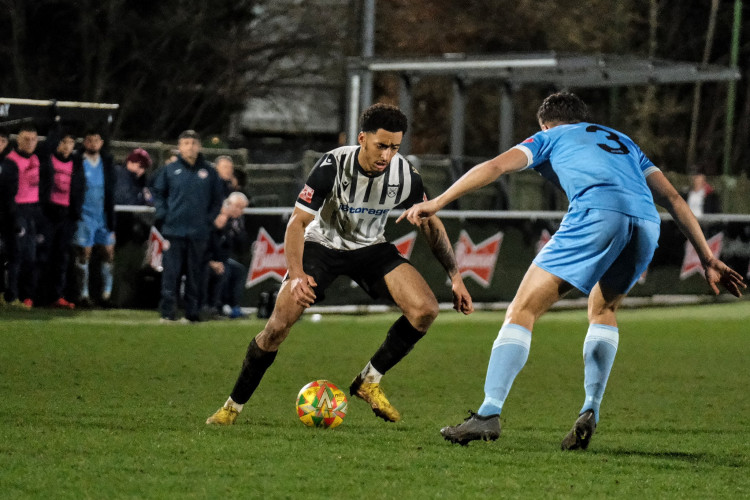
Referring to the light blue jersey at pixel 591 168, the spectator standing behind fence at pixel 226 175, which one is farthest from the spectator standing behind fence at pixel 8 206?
the light blue jersey at pixel 591 168

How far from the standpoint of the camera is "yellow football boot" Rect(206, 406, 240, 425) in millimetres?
7578

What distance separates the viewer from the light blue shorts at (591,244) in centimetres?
679

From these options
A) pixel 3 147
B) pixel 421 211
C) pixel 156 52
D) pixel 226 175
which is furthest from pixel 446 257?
pixel 156 52

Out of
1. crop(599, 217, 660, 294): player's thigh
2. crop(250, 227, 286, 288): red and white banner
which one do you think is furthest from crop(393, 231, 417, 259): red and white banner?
crop(599, 217, 660, 294): player's thigh

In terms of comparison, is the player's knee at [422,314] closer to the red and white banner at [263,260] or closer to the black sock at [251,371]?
the black sock at [251,371]

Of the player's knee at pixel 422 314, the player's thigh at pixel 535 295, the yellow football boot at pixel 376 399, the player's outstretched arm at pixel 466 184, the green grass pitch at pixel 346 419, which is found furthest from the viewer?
the yellow football boot at pixel 376 399

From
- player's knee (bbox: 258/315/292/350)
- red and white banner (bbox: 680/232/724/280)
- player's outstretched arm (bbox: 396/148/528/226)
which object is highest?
player's outstretched arm (bbox: 396/148/528/226)

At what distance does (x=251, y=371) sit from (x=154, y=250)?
8.03m

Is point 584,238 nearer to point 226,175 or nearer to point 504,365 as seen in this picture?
point 504,365

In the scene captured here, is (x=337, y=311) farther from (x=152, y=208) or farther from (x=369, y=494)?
(x=369, y=494)

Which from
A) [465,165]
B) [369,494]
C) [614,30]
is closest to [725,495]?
[369,494]

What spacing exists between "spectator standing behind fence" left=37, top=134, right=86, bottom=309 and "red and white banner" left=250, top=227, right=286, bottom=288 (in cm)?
208

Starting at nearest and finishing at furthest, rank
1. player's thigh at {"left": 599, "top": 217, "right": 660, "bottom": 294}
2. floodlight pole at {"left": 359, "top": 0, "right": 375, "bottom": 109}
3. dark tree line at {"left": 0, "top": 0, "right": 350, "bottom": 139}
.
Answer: player's thigh at {"left": 599, "top": 217, "right": 660, "bottom": 294} < floodlight pole at {"left": 359, "top": 0, "right": 375, "bottom": 109} < dark tree line at {"left": 0, "top": 0, "right": 350, "bottom": 139}

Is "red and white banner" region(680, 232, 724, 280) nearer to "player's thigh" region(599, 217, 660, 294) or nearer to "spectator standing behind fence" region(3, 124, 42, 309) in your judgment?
"spectator standing behind fence" region(3, 124, 42, 309)
